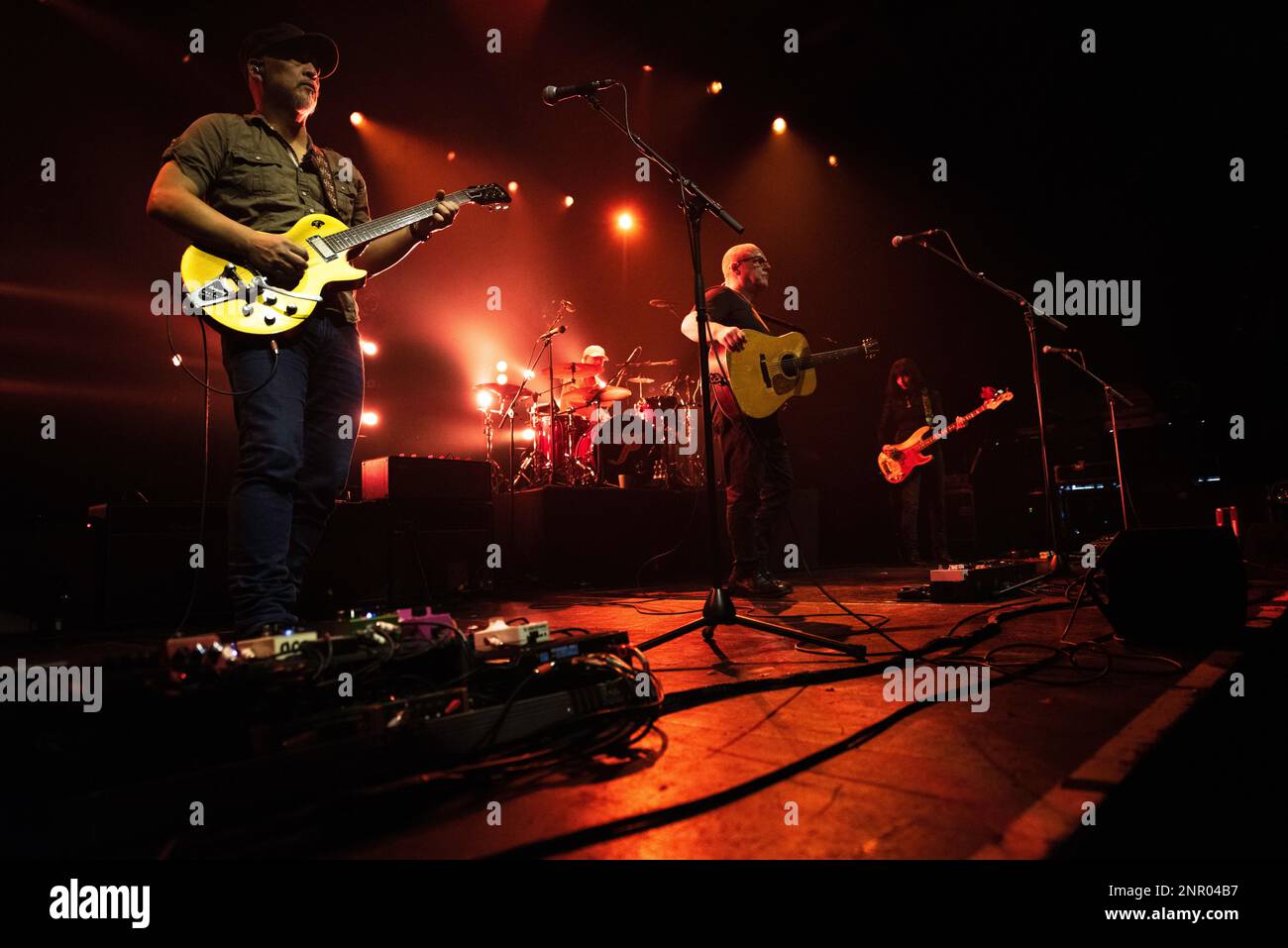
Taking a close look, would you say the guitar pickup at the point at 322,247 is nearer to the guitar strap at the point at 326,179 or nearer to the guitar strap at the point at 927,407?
the guitar strap at the point at 326,179

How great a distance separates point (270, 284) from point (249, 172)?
42 cm

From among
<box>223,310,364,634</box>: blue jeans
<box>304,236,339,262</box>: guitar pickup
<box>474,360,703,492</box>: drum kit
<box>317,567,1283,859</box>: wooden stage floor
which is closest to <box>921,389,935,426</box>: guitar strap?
<box>474,360,703,492</box>: drum kit

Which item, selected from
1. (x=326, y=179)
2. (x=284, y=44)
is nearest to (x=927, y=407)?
(x=326, y=179)

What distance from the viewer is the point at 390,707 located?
1091 mm

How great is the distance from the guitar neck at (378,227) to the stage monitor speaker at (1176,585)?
2.72m

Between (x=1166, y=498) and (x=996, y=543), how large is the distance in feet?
5.81

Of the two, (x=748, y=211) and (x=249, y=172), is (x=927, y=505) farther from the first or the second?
(x=249, y=172)

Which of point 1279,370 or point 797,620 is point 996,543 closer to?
point 1279,370

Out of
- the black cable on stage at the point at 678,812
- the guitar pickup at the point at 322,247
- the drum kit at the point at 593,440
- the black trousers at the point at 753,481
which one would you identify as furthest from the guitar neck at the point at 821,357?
the black cable on stage at the point at 678,812

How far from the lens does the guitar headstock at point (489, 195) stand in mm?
2914

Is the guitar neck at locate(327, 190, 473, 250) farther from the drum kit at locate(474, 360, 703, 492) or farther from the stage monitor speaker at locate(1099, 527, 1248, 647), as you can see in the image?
the drum kit at locate(474, 360, 703, 492)

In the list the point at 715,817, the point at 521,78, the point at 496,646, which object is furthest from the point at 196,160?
the point at 521,78

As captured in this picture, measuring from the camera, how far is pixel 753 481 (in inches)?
155

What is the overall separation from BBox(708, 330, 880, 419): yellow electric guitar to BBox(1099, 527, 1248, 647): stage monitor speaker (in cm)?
200
